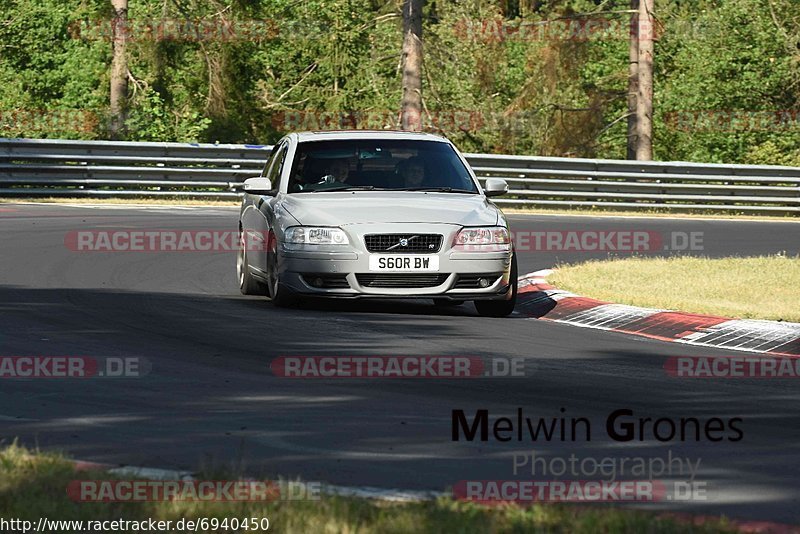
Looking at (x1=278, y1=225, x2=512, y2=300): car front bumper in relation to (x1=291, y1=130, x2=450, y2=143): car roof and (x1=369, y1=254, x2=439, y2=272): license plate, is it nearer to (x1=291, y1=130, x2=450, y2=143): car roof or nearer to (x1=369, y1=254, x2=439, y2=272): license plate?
(x1=369, y1=254, x2=439, y2=272): license plate

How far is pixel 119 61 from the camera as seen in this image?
137 ft

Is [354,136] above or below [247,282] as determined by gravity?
above

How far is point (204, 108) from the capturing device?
45.9 m

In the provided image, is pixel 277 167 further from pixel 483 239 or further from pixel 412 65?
pixel 412 65

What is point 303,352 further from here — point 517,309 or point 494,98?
point 494,98

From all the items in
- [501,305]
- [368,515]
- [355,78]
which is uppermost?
[355,78]

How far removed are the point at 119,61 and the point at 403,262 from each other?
31.0m

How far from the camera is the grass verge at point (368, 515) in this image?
16.4ft

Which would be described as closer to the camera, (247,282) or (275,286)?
(275,286)

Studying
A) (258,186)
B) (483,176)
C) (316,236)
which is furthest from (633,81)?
(316,236)

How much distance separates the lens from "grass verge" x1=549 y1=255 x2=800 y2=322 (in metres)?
13.1

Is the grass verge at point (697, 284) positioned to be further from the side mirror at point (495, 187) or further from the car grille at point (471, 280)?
the car grille at point (471, 280)

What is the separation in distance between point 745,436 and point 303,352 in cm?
354

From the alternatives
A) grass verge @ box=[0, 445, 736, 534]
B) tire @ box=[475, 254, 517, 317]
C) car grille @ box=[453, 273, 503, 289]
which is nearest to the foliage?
tire @ box=[475, 254, 517, 317]
